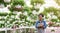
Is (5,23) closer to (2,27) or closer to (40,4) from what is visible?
(2,27)

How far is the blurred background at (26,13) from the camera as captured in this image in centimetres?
427

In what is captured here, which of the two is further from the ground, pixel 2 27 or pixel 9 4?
pixel 9 4

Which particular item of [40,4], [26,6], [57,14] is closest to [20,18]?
[26,6]

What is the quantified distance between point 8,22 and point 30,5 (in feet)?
2.37

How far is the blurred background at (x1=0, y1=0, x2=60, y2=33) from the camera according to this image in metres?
4.27

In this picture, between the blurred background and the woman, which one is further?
the blurred background

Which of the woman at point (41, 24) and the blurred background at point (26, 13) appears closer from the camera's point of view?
the woman at point (41, 24)

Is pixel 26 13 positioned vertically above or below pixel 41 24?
A: above

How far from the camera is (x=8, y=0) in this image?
440 centimetres

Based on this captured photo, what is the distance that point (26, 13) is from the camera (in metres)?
4.57

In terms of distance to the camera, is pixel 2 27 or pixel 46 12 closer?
pixel 2 27

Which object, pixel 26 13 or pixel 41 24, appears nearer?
pixel 41 24

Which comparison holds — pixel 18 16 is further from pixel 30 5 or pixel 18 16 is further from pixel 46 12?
pixel 46 12

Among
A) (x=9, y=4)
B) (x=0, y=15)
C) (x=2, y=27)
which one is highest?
(x=9, y=4)
